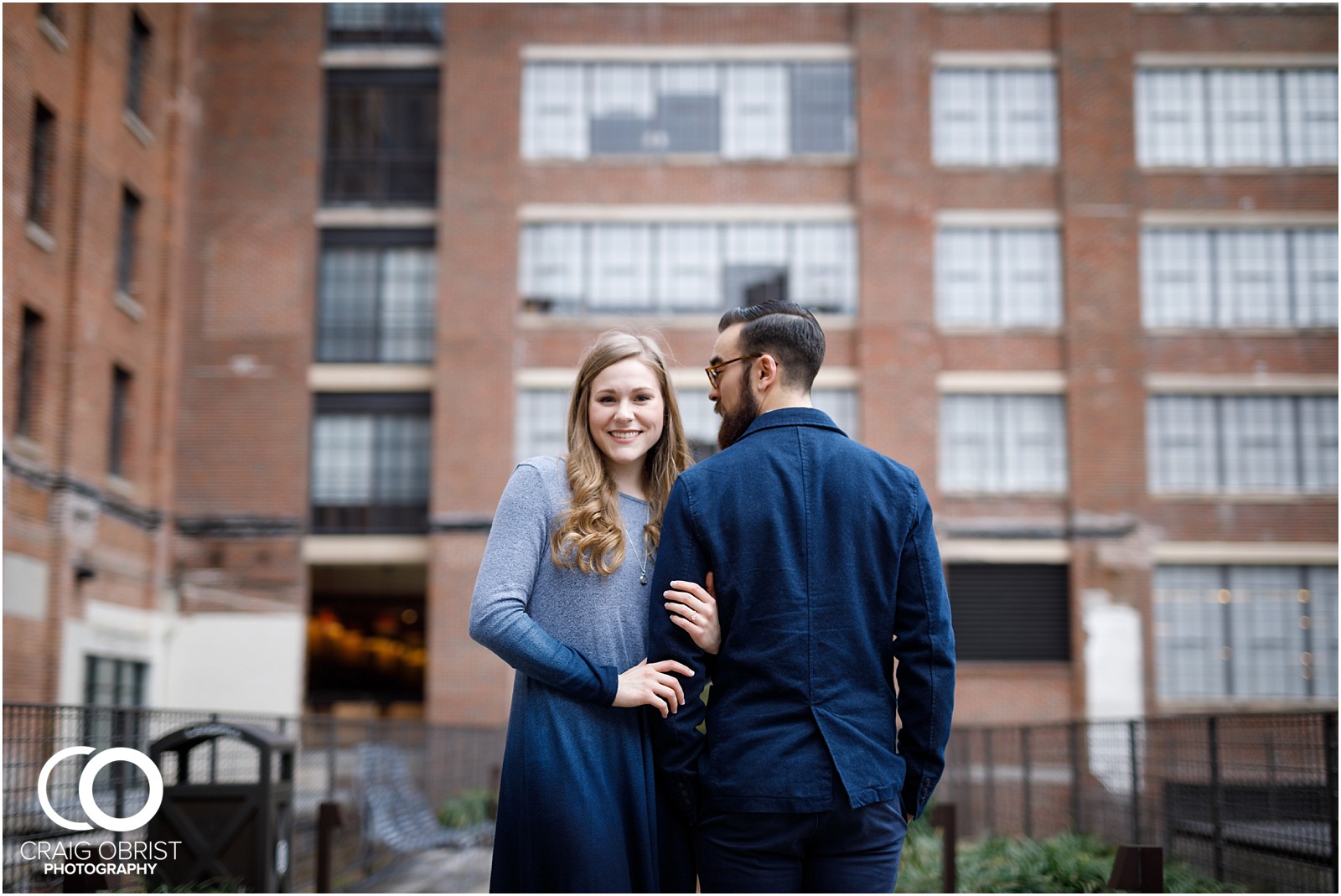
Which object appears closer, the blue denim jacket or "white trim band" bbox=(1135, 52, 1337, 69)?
the blue denim jacket

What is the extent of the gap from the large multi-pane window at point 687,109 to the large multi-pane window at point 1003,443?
6251 millimetres

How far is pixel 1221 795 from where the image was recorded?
35.6 ft

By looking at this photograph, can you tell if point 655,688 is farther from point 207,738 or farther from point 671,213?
point 671,213

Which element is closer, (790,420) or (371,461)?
(790,420)

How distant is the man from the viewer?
3.50 meters

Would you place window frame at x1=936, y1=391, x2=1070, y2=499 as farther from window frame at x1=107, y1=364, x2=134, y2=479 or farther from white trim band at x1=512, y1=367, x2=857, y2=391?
window frame at x1=107, y1=364, x2=134, y2=479

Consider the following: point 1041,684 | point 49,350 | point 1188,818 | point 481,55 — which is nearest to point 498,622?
point 1188,818

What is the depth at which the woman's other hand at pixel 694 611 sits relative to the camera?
3.56 meters

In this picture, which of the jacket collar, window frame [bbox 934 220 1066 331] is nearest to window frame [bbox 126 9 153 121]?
window frame [bbox 934 220 1066 331]

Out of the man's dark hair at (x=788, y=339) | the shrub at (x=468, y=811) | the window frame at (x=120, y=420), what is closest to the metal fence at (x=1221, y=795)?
the man's dark hair at (x=788, y=339)

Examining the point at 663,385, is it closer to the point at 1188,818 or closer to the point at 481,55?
the point at 1188,818

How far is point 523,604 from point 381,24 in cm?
2792

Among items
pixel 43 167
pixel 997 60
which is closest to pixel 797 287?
pixel 997 60

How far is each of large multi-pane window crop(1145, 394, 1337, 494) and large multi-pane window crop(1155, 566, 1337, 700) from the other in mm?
1752
